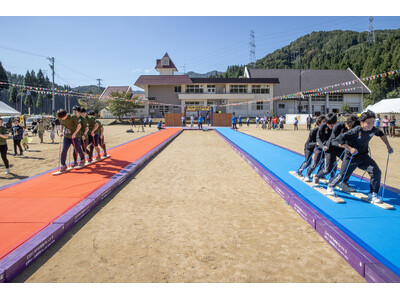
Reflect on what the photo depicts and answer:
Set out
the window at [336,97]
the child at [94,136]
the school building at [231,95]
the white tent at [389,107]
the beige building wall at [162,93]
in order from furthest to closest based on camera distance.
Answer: the window at [336,97] < the beige building wall at [162,93] < the school building at [231,95] < the white tent at [389,107] < the child at [94,136]

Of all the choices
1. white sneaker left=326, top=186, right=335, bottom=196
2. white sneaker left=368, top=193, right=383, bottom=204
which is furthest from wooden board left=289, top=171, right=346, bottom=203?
white sneaker left=368, top=193, right=383, bottom=204

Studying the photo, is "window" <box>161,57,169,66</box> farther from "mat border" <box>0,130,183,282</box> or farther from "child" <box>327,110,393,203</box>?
"child" <box>327,110,393,203</box>

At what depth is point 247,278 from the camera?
255cm

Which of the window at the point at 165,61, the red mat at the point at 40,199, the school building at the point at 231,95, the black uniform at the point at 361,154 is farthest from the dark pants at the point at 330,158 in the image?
the window at the point at 165,61

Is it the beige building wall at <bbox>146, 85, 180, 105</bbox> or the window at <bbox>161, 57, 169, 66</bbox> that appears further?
the window at <bbox>161, 57, 169, 66</bbox>

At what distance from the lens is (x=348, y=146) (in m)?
4.34

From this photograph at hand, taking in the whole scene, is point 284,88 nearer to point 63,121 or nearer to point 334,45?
point 63,121

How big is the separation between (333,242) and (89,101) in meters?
47.2

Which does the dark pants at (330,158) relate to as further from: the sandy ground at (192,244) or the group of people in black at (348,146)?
the sandy ground at (192,244)

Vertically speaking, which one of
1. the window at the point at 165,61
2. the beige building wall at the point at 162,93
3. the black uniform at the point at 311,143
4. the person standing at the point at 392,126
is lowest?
the black uniform at the point at 311,143

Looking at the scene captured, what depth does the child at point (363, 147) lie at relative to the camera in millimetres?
4207

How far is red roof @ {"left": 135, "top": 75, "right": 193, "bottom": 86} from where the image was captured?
4472cm

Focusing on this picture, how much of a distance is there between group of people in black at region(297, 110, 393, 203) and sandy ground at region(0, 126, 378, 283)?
1.24m

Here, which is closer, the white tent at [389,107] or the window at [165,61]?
the white tent at [389,107]
